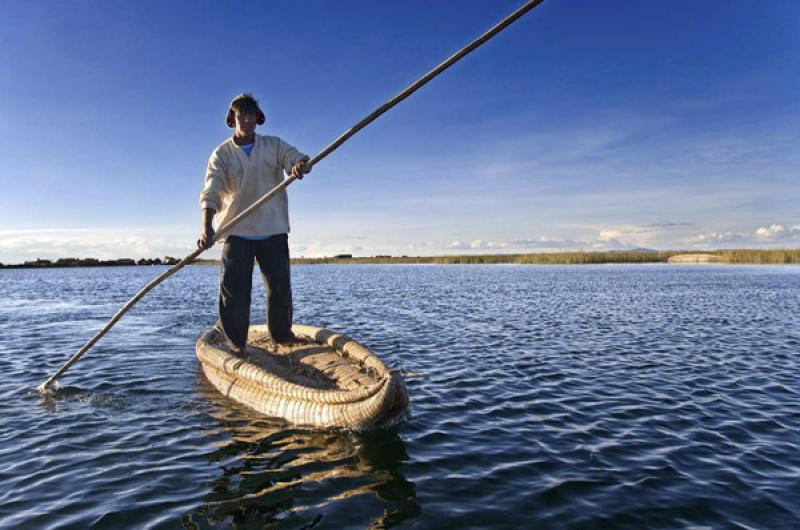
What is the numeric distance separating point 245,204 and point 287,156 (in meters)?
1.00

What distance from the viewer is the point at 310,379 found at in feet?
25.3

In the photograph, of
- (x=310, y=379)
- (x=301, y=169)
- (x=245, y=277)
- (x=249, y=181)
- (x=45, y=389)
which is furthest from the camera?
(x=45, y=389)

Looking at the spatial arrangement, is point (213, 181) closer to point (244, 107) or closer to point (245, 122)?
point (245, 122)

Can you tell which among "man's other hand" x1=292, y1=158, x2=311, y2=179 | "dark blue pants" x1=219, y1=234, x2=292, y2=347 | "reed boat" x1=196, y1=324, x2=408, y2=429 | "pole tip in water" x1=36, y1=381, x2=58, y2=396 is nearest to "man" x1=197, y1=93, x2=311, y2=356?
"dark blue pants" x1=219, y1=234, x2=292, y2=347

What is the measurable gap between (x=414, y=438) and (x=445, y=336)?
26.5ft

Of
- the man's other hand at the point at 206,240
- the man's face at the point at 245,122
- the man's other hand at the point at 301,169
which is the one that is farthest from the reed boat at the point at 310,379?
the man's face at the point at 245,122

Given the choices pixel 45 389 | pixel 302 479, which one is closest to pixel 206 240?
pixel 302 479

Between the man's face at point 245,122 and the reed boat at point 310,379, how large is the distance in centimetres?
350

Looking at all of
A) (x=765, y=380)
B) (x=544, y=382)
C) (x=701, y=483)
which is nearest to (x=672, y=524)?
(x=701, y=483)

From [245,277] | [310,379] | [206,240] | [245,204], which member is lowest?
[310,379]

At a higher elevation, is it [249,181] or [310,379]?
[249,181]

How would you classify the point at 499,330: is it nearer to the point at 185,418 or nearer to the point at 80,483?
the point at 185,418

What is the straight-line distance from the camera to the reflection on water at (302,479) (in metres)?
4.60

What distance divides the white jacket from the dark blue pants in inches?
9.4
